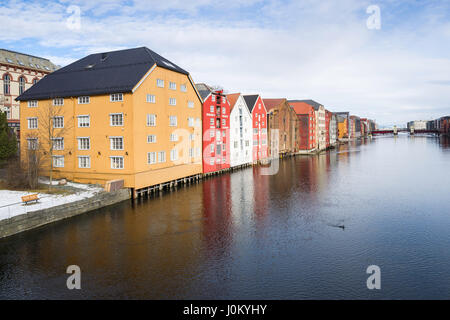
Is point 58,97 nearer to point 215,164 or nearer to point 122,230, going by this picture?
point 122,230

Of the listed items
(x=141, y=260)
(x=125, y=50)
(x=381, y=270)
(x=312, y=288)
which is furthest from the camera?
(x=125, y=50)

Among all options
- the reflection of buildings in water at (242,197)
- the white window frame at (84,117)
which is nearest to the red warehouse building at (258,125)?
the reflection of buildings in water at (242,197)

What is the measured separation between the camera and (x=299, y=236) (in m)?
26.8

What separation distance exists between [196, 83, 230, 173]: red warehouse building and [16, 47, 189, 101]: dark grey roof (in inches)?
436

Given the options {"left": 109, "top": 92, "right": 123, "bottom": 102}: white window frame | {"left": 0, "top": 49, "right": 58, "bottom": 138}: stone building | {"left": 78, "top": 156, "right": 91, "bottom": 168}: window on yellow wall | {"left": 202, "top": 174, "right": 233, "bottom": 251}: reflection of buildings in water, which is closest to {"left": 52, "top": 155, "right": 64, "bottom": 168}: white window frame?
{"left": 78, "top": 156, "right": 91, "bottom": 168}: window on yellow wall

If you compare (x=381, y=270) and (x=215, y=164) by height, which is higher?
(x=215, y=164)

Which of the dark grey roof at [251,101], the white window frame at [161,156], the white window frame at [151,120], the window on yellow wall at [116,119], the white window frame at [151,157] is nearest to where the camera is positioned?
the window on yellow wall at [116,119]

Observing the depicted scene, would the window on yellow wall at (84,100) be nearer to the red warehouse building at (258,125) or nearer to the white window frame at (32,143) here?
the white window frame at (32,143)

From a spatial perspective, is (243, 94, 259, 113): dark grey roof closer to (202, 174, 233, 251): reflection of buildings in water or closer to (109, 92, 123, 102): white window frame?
(202, 174, 233, 251): reflection of buildings in water

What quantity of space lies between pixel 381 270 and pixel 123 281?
606 inches

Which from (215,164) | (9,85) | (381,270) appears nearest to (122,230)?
(381,270)

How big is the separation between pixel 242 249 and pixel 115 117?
24979mm

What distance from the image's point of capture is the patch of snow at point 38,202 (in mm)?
28297

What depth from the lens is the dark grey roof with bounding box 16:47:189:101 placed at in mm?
41156
